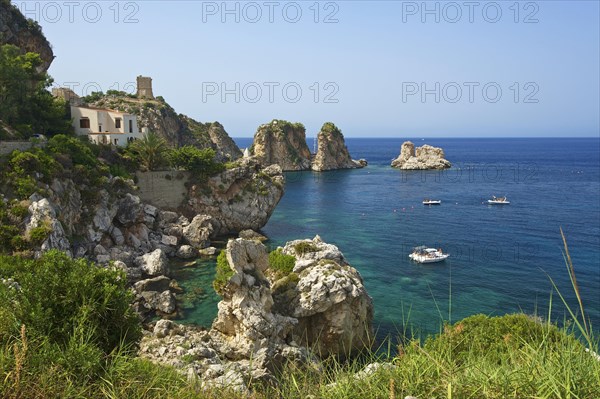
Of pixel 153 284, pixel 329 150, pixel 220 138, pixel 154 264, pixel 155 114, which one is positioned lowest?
pixel 153 284

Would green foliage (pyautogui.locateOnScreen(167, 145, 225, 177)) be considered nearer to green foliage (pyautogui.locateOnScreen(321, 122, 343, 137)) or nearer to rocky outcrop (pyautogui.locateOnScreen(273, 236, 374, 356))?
rocky outcrop (pyautogui.locateOnScreen(273, 236, 374, 356))

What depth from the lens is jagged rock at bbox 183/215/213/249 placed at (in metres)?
41.5

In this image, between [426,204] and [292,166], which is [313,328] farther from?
[292,166]

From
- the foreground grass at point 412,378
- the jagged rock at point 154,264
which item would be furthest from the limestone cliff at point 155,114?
the foreground grass at point 412,378

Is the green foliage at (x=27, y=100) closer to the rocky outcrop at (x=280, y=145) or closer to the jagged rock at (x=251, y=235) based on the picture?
the jagged rock at (x=251, y=235)

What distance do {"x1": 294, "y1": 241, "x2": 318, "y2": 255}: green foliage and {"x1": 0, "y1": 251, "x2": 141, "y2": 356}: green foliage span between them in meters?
15.7

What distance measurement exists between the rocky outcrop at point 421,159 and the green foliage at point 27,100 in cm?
10091

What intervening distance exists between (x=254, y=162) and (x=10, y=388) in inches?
1838

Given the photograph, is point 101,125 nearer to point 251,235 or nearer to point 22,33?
point 22,33

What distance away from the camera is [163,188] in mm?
46531

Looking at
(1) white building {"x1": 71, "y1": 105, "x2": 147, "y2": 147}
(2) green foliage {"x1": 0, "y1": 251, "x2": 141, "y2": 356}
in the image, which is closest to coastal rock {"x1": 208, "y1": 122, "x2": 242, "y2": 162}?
(1) white building {"x1": 71, "y1": 105, "x2": 147, "y2": 147}

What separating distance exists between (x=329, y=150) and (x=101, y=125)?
8955 centimetres

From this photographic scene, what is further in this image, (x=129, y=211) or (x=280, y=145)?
(x=280, y=145)

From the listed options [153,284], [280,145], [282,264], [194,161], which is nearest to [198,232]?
[194,161]
